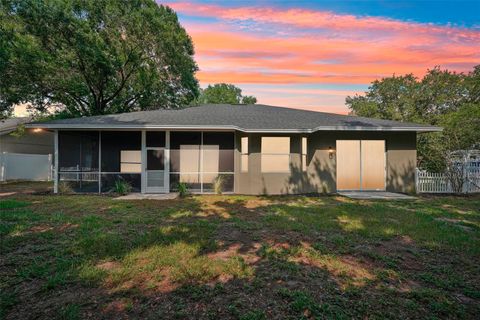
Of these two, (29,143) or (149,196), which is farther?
(29,143)

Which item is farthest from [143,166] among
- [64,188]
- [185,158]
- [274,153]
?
[274,153]

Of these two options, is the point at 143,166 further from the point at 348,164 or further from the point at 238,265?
the point at 348,164

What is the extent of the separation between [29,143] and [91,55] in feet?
28.6

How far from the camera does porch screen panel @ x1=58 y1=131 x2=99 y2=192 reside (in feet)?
34.3

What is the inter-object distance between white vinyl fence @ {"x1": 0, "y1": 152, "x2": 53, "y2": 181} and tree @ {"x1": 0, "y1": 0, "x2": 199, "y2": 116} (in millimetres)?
3399

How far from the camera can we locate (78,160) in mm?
10773

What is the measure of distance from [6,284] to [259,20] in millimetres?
10586

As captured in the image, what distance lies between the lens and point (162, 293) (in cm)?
278

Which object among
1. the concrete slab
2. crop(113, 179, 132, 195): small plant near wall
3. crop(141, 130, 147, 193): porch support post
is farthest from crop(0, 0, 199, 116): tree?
the concrete slab

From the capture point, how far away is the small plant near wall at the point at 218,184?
10398 millimetres

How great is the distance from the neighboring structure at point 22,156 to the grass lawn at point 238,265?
39.8 ft

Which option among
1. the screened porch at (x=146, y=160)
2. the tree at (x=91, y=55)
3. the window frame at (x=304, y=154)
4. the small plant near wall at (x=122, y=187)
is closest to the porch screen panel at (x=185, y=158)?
the screened porch at (x=146, y=160)

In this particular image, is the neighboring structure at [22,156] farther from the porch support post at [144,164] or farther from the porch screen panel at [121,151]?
the porch support post at [144,164]

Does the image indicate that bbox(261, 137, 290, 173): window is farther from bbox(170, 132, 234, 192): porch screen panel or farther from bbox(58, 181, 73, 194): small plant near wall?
bbox(58, 181, 73, 194): small plant near wall
